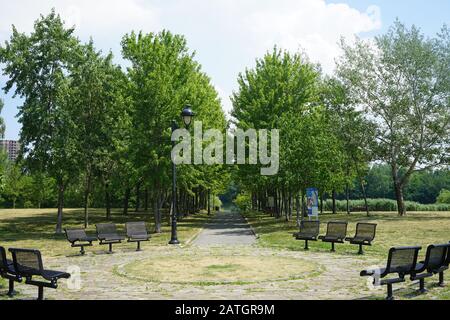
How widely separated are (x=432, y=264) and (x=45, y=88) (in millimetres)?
25182

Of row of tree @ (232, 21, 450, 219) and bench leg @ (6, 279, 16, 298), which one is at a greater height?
row of tree @ (232, 21, 450, 219)

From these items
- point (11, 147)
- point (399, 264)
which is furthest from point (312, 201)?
point (11, 147)

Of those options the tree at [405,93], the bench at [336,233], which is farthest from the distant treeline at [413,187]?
the bench at [336,233]

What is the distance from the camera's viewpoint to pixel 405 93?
39594 millimetres

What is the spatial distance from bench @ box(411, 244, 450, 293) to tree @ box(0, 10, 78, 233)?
75.7 ft

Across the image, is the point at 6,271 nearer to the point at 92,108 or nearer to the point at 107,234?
the point at 107,234

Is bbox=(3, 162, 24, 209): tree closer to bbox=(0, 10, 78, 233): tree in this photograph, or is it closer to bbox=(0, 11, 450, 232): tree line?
bbox=(0, 11, 450, 232): tree line

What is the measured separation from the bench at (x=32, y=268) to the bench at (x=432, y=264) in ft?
23.4

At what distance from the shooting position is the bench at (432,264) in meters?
9.31

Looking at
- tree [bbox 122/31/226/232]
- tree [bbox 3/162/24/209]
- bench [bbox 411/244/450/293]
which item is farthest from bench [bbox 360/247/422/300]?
tree [bbox 3/162/24/209]

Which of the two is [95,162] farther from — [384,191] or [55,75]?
[384,191]

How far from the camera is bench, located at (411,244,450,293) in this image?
9.31 m
